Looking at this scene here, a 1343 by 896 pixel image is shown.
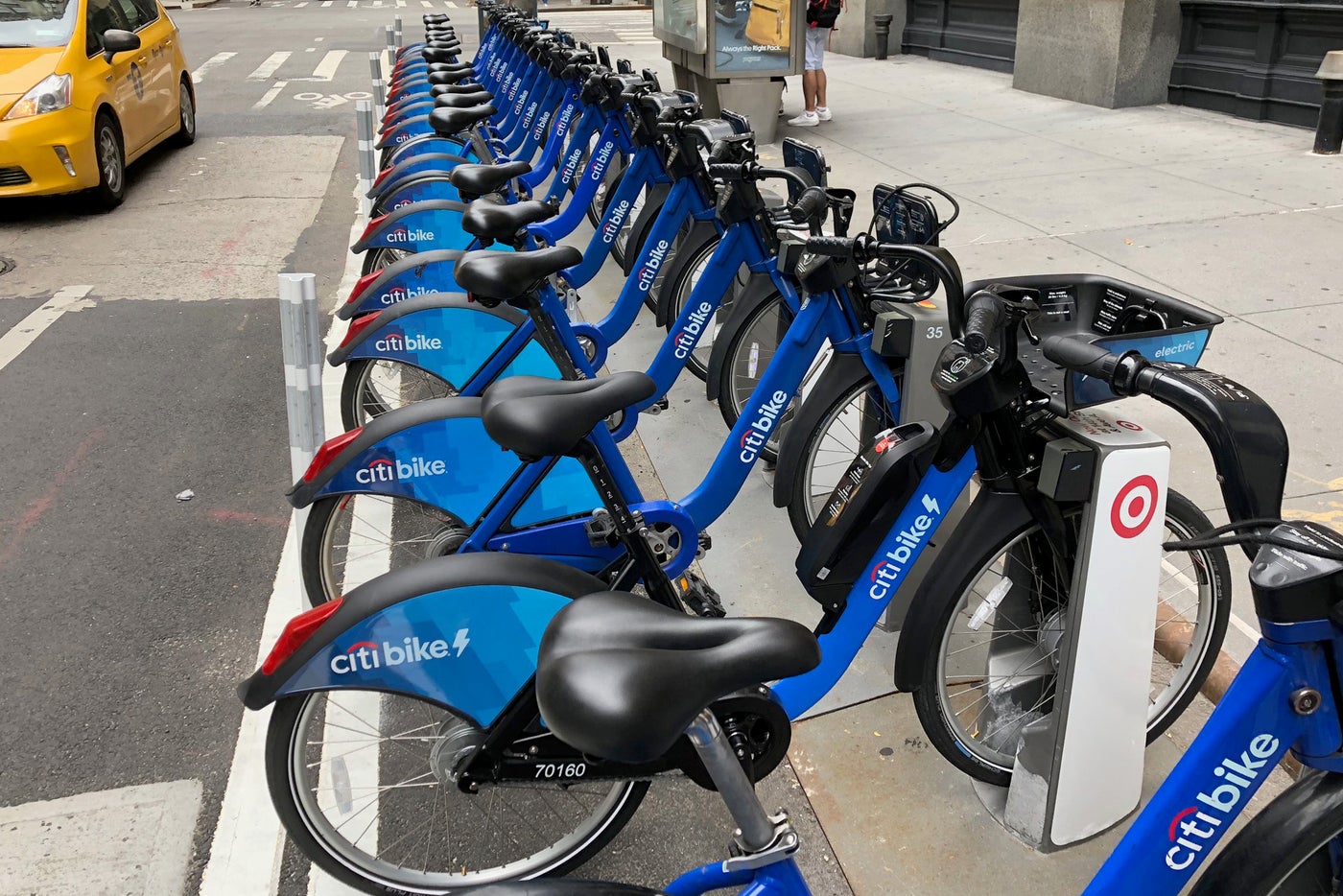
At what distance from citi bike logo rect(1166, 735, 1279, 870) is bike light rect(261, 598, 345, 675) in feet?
5.41

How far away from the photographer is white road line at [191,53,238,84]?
17430 millimetres

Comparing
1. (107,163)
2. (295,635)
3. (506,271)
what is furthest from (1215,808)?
(107,163)

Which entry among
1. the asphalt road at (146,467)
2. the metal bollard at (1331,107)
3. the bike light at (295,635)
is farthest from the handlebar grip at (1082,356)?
the metal bollard at (1331,107)

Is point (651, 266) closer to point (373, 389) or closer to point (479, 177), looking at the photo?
point (479, 177)

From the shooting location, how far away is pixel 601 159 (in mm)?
6195

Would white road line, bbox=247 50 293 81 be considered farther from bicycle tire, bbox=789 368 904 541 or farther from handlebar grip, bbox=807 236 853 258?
handlebar grip, bbox=807 236 853 258

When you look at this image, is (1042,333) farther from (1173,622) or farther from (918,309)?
(1173,622)

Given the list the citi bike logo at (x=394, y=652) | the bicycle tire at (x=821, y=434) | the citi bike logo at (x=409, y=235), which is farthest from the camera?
the citi bike logo at (x=409, y=235)

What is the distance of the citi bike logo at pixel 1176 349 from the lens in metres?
2.17

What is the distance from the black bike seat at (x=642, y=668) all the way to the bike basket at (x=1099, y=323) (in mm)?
1018

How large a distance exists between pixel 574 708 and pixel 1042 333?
1478mm

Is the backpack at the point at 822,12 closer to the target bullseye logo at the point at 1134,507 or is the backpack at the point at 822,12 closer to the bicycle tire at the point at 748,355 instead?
the bicycle tire at the point at 748,355

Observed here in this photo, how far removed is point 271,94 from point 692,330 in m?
13.4

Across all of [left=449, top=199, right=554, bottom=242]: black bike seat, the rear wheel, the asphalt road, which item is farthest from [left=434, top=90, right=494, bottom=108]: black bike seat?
the rear wheel
